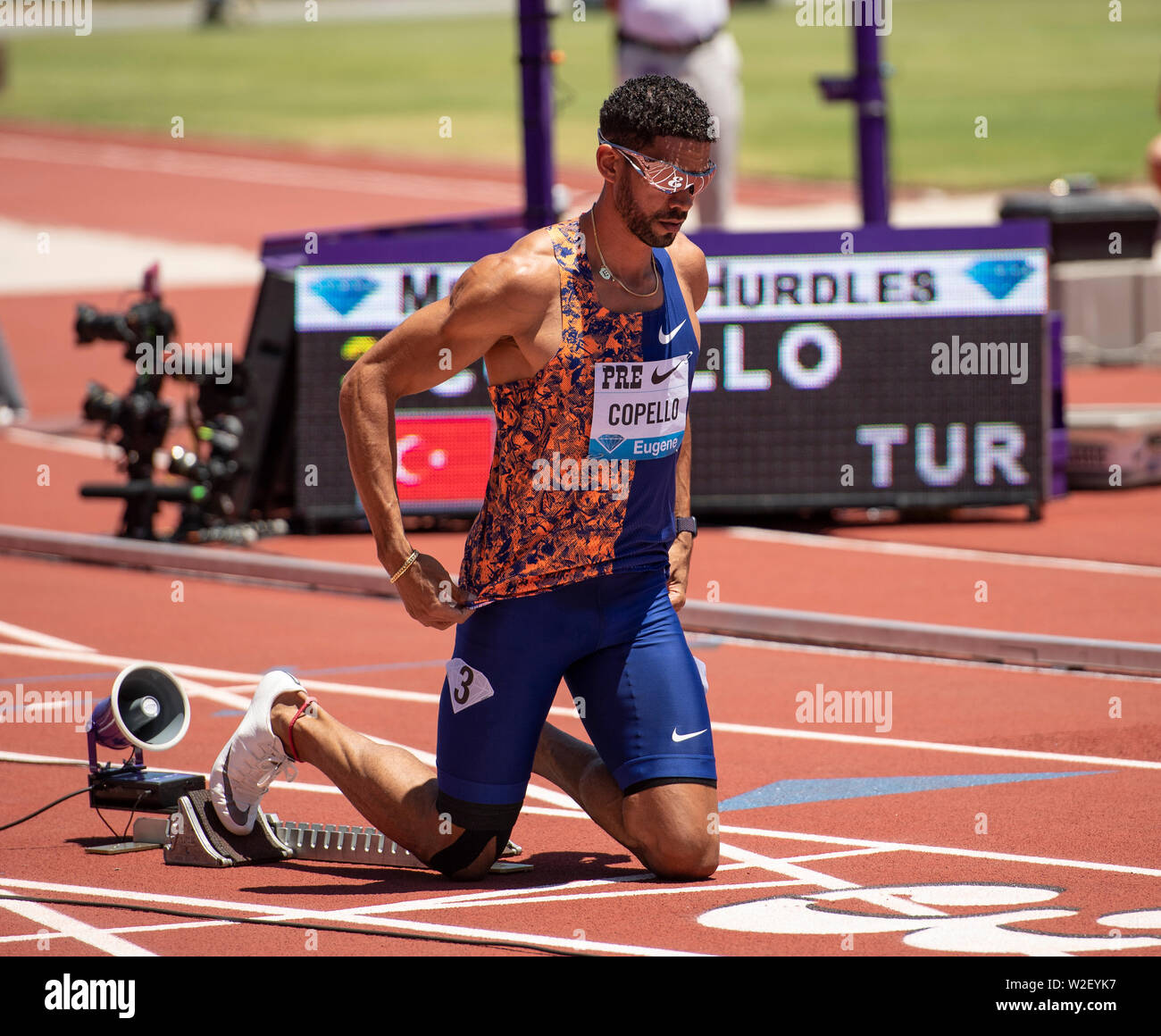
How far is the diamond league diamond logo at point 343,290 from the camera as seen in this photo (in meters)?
11.2

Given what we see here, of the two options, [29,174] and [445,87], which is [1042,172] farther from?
[445,87]

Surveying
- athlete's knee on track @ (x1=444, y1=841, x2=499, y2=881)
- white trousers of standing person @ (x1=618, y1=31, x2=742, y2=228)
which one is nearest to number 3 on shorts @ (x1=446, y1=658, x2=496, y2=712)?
athlete's knee on track @ (x1=444, y1=841, x2=499, y2=881)

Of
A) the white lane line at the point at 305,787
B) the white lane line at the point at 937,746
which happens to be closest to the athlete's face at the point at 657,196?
the white lane line at the point at 305,787

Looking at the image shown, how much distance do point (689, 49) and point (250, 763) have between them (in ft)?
29.2

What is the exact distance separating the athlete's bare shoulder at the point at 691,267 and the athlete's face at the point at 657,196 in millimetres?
402

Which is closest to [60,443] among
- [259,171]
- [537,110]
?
[537,110]

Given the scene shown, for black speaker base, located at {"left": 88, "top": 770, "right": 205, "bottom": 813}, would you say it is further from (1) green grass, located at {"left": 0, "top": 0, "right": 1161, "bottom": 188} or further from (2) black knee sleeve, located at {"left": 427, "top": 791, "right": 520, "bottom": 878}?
(1) green grass, located at {"left": 0, "top": 0, "right": 1161, "bottom": 188}

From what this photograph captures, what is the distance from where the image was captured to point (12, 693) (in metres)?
8.34

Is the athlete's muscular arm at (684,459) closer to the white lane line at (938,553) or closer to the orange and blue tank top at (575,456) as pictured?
the orange and blue tank top at (575,456)

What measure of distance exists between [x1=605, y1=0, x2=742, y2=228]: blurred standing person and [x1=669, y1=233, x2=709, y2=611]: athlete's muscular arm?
7.58 meters

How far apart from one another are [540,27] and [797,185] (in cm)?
2134

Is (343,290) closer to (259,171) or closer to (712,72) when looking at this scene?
(712,72)

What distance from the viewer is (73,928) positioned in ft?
18.1

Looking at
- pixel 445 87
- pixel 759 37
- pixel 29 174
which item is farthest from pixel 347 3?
pixel 29 174
